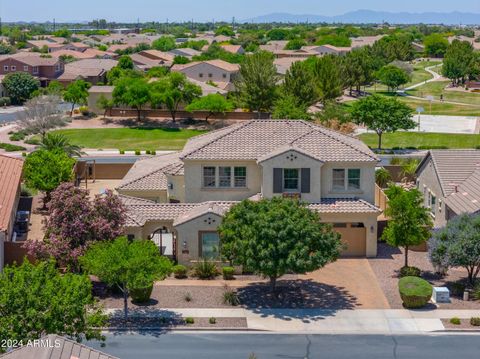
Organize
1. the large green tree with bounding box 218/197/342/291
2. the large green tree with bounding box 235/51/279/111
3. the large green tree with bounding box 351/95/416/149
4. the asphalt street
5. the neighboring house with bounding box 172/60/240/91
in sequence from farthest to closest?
1. the neighboring house with bounding box 172/60/240/91
2. the large green tree with bounding box 235/51/279/111
3. the large green tree with bounding box 351/95/416/149
4. the large green tree with bounding box 218/197/342/291
5. the asphalt street

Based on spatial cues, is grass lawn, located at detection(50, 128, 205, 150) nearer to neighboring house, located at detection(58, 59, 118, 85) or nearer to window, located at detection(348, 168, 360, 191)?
window, located at detection(348, 168, 360, 191)

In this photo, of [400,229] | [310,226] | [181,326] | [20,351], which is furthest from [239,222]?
[20,351]

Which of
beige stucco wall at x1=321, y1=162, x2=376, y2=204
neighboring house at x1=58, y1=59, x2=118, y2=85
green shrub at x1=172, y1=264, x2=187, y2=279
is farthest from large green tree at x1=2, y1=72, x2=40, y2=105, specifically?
green shrub at x1=172, y1=264, x2=187, y2=279

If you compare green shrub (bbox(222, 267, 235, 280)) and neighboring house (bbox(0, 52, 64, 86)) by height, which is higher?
neighboring house (bbox(0, 52, 64, 86))

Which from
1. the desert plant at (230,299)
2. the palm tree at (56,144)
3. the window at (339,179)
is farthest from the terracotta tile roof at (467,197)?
the palm tree at (56,144)

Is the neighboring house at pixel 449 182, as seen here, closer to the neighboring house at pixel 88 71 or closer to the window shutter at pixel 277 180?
the window shutter at pixel 277 180

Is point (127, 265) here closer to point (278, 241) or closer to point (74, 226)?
point (74, 226)

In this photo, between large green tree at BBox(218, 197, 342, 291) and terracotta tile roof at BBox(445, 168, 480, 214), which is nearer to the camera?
large green tree at BBox(218, 197, 342, 291)
